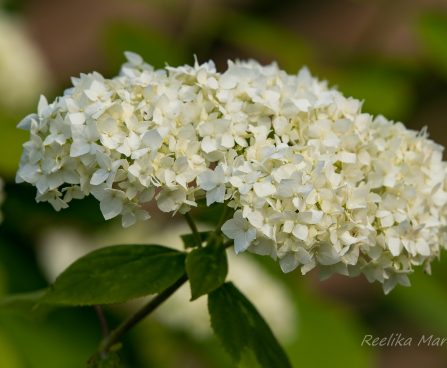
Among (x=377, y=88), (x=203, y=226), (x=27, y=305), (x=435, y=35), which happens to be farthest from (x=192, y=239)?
(x=377, y=88)

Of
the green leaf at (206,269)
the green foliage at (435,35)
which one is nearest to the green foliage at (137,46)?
the green foliage at (435,35)

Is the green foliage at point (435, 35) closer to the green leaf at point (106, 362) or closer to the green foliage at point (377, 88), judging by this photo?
the green foliage at point (377, 88)

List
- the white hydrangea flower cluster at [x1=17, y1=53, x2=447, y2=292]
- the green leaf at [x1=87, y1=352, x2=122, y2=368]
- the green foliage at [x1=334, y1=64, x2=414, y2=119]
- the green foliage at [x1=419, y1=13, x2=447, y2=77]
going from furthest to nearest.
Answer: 1. the green foliage at [x1=334, y1=64, x2=414, y2=119]
2. the green foliage at [x1=419, y1=13, x2=447, y2=77]
3. the green leaf at [x1=87, y1=352, x2=122, y2=368]
4. the white hydrangea flower cluster at [x1=17, y1=53, x2=447, y2=292]

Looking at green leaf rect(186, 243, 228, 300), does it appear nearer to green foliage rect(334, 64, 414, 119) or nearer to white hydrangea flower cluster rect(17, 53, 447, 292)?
white hydrangea flower cluster rect(17, 53, 447, 292)

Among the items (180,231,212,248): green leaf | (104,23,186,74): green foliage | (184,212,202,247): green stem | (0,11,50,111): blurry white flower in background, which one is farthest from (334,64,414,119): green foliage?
(184,212,202,247): green stem

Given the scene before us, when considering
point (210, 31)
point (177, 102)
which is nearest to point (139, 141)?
point (177, 102)

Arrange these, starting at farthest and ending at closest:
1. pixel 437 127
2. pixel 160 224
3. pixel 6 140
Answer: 1. pixel 437 127
2. pixel 160 224
3. pixel 6 140

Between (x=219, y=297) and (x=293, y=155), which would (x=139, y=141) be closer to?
(x=293, y=155)
